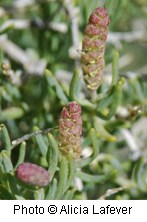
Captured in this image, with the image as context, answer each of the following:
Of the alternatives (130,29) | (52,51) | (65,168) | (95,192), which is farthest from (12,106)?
(130,29)

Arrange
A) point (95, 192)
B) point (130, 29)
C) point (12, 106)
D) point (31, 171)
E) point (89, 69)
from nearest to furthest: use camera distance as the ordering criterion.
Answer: point (31, 171) → point (89, 69) → point (12, 106) → point (95, 192) → point (130, 29)

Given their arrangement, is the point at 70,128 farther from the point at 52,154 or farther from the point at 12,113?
the point at 12,113

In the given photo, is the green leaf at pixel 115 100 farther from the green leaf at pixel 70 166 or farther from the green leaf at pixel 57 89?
the green leaf at pixel 70 166

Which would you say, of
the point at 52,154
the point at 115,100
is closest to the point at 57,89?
the point at 115,100

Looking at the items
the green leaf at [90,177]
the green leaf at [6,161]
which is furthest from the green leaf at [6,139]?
the green leaf at [90,177]

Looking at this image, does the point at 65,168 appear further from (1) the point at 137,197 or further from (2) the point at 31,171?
(1) the point at 137,197
